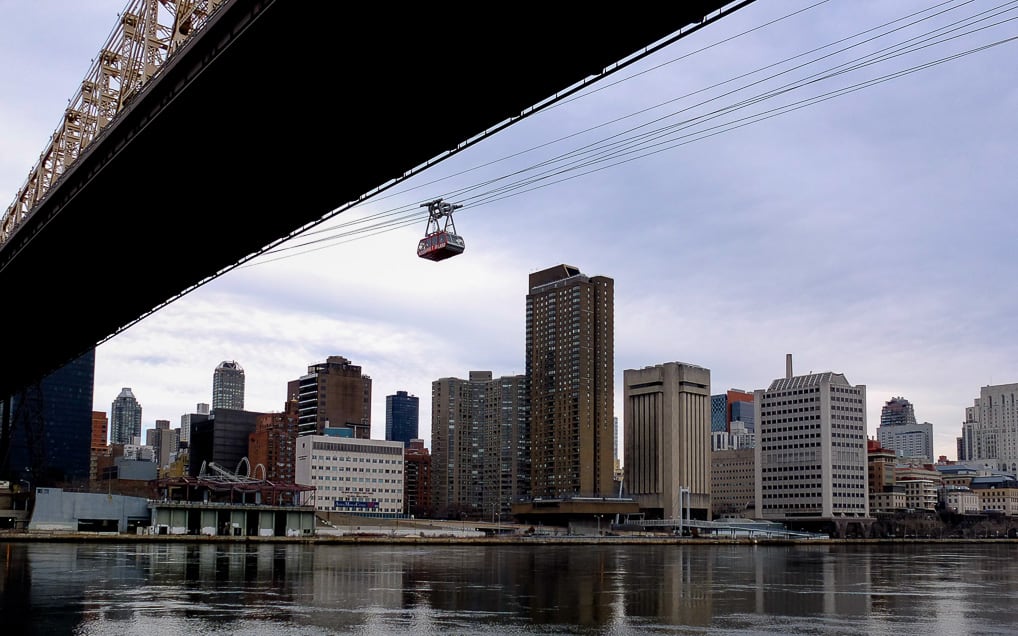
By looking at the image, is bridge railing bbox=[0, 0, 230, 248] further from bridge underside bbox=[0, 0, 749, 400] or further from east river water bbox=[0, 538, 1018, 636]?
east river water bbox=[0, 538, 1018, 636]

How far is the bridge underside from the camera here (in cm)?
2411

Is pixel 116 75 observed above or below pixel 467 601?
above

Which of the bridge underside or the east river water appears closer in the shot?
the bridge underside

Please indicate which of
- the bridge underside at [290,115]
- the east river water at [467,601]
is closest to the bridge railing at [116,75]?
the bridge underside at [290,115]

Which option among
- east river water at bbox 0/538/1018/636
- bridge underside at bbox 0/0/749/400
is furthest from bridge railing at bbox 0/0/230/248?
east river water at bbox 0/538/1018/636

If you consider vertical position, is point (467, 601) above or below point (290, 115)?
below

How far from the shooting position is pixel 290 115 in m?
30.1

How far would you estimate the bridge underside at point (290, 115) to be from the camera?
24109mm

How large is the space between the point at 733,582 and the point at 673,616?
74.5 feet

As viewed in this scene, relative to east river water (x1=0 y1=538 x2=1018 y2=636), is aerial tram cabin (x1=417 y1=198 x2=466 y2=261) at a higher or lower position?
higher

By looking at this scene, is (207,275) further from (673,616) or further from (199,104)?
(673,616)

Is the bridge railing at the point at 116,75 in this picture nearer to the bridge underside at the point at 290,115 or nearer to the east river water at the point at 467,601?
the bridge underside at the point at 290,115

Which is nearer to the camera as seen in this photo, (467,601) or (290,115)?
(290,115)

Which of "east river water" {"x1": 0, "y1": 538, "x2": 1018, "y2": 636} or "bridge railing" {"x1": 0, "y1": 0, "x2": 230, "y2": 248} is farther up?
"bridge railing" {"x1": 0, "y1": 0, "x2": 230, "y2": 248}
